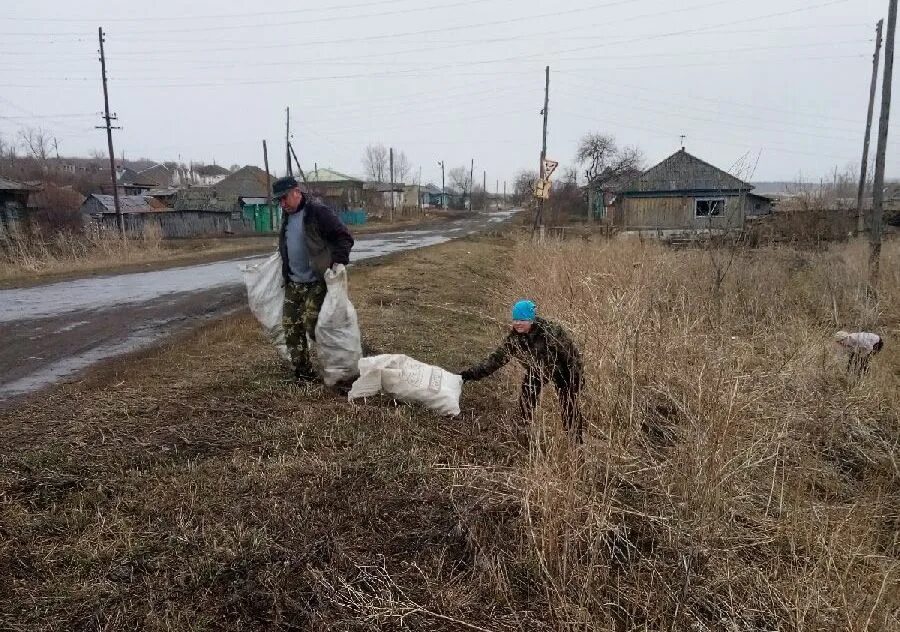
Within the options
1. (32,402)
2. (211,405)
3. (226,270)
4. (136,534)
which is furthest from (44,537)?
(226,270)

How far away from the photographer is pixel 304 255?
4523 millimetres

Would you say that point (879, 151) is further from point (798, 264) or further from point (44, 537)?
point (44, 537)

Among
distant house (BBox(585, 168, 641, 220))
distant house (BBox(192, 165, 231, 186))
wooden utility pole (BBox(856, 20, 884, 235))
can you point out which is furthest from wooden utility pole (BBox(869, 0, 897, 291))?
distant house (BBox(192, 165, 231, 186))

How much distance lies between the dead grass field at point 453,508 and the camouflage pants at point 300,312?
37 cm

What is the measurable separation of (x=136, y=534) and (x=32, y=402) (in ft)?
7.32

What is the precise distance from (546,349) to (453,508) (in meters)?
1.23

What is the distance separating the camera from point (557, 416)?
3.12 m

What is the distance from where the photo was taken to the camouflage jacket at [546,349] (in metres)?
3.71

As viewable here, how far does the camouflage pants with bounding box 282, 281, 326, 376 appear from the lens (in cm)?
455

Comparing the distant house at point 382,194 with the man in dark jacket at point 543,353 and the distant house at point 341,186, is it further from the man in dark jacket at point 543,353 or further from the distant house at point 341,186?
the man in dark jacket at point 543,353

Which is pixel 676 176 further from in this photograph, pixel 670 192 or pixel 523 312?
pixel 523 312

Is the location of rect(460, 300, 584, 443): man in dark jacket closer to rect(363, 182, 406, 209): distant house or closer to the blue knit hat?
the blue knit hat

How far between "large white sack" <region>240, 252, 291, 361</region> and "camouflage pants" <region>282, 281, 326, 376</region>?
130 millimetres

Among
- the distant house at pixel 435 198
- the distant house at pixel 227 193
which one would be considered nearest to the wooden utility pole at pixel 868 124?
the distant house at pixel 227 193
